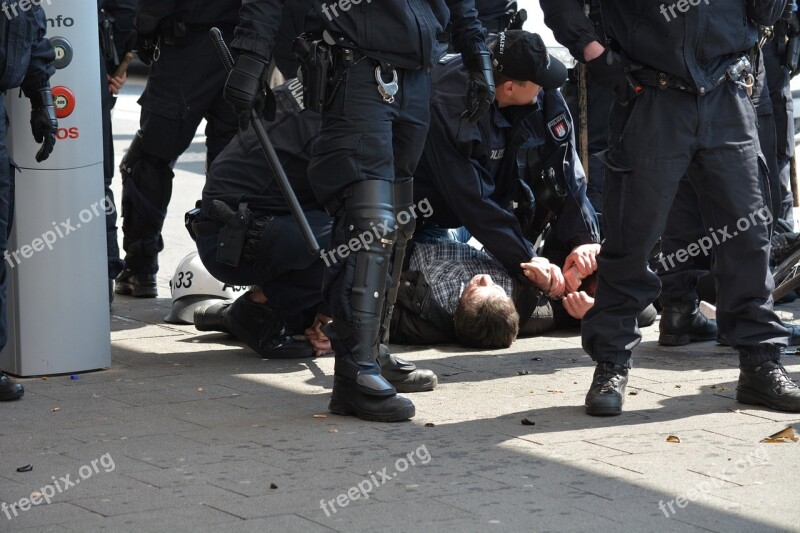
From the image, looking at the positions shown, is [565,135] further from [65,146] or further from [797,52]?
[65,146]

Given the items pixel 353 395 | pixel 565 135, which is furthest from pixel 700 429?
pixel 565 135

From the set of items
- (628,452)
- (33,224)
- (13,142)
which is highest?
(13,142)

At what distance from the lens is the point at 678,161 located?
420 centimetres

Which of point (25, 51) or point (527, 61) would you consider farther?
point (527, 61)

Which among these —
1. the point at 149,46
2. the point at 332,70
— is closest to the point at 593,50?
the point at 332,70

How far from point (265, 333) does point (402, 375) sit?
0.78 meters

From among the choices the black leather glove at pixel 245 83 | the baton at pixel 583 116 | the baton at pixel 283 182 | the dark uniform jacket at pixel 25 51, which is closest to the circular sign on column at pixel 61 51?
the dark uniform jacket at pixel 25 51

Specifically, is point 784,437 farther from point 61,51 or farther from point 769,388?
point 61,51

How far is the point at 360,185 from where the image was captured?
4.06 m

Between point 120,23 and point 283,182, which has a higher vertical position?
point 120,23

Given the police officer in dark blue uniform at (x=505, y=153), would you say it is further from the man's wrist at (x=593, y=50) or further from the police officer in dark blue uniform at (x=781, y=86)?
the man's wrist at (x=593, y=50)

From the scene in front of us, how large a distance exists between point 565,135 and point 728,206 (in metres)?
1.41

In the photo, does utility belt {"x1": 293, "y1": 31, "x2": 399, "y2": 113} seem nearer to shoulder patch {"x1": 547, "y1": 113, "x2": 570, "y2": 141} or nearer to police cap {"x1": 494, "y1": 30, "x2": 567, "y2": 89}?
police cap {"x1": 494, "y1": 30, "x2": 567, "y2": 89}

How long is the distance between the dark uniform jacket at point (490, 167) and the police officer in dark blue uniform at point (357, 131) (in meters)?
1.18
